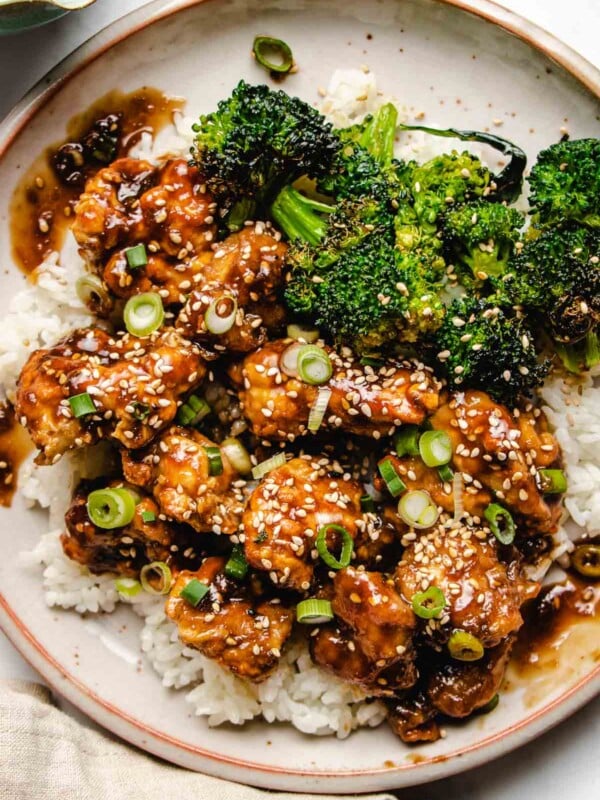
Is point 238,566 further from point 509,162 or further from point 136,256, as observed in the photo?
point 509,162

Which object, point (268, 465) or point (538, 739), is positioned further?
point (538, 739)

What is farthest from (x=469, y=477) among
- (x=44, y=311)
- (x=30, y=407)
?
(x=44, y=311)

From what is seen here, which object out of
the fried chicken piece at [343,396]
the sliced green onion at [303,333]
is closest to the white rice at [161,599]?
the fried chicken piece at [343,396]

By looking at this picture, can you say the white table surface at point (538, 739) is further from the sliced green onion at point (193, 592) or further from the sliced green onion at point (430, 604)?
the sliced green onion at point (193, 592)

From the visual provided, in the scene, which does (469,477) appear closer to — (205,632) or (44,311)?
(205,632)

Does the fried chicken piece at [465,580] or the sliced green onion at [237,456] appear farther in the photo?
the sliced green onion at [237,456]

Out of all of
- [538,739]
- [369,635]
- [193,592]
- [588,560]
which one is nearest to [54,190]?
[193,592]
